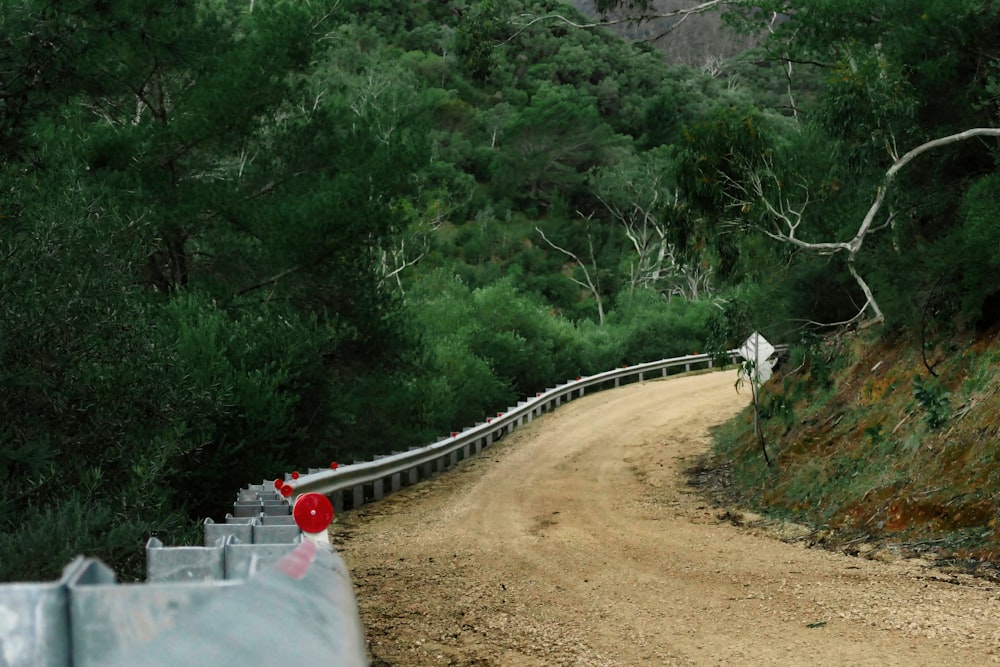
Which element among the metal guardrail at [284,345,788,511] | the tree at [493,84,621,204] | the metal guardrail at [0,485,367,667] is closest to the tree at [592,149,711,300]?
the tree at [493,84,621,204]

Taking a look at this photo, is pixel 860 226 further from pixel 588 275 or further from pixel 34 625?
pixel 588 275

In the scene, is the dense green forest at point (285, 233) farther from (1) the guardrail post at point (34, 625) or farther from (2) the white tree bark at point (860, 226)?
(1) the guardrail post at point (34, 625)

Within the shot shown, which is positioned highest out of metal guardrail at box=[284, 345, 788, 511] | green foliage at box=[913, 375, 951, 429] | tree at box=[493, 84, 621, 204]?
tree at box=[493, 84, 621, 204]

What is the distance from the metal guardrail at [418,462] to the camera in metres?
13.8

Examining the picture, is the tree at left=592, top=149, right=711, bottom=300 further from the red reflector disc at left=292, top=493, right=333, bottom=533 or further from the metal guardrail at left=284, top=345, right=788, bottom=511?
→ the red reflector disc at left=292, top=493, right=333, bottom=533

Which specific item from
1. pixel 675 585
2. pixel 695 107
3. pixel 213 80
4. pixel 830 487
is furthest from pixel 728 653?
pixel 695 107

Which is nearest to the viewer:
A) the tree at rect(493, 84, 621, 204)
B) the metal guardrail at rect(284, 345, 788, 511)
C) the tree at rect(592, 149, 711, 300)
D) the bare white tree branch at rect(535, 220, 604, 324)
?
the metal guardrail at rect(284, 345, 788, 511)

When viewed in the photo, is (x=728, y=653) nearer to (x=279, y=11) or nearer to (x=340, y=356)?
(x=340, y=356)

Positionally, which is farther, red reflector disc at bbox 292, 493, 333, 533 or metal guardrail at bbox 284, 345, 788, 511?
metal guardrail at bbox 284, 345, 788, 511

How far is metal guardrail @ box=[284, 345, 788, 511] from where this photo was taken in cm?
1379

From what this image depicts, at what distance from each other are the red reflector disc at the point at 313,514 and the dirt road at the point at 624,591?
248cm

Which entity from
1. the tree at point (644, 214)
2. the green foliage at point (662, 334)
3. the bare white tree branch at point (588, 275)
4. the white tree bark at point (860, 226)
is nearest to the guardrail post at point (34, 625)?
the white tree bark at point (860, 226)

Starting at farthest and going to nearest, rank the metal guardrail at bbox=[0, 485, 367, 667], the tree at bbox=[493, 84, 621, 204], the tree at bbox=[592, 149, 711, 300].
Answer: the tree at bbox=[493, 84, 621, 204] < the tree at bbox=[592, 149, 711, 300] < the metal guardrail at bbox=[0, 485, 367, 667]

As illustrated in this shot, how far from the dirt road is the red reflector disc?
2485 millimetres
